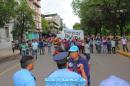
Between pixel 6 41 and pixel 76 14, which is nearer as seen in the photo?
pixel 6 41

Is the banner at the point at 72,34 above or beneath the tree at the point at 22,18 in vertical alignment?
beneath

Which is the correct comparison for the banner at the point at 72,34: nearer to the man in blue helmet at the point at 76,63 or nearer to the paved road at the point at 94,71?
the paved road at the point at 94,71

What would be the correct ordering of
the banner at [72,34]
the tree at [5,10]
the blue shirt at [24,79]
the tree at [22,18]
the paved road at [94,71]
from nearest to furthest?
the blue shirt at [24,79]
the paved road at [94,71]
the banner at [72,34]
the tree at [5,10]
the tree at [22,18]

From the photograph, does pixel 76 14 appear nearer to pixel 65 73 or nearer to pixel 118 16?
pixel 118 16

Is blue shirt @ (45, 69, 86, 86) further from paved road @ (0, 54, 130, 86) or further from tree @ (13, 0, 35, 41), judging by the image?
tree @ (13, 0, 35, 41)

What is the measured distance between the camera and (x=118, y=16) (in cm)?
5625

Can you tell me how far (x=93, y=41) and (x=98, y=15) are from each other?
2580cm

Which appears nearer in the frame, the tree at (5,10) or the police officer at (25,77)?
the police officer at (25,77)

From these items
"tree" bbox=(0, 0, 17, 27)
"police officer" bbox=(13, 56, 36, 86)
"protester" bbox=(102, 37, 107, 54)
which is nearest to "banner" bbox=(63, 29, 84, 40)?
"tree" bbox=(0, 0, 17, 27)

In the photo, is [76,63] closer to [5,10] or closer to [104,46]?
[5,10]

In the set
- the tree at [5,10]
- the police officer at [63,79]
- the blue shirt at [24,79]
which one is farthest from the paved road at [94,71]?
the tree at [5,10]

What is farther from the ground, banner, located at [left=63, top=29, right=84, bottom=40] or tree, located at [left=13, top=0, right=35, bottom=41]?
tree, located at [left=13, top=0, right=35, bottom=41]

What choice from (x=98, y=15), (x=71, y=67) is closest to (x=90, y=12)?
(x=98, y=15)

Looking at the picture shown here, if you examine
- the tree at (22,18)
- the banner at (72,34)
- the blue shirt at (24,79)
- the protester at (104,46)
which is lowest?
the protester at (104,46)
